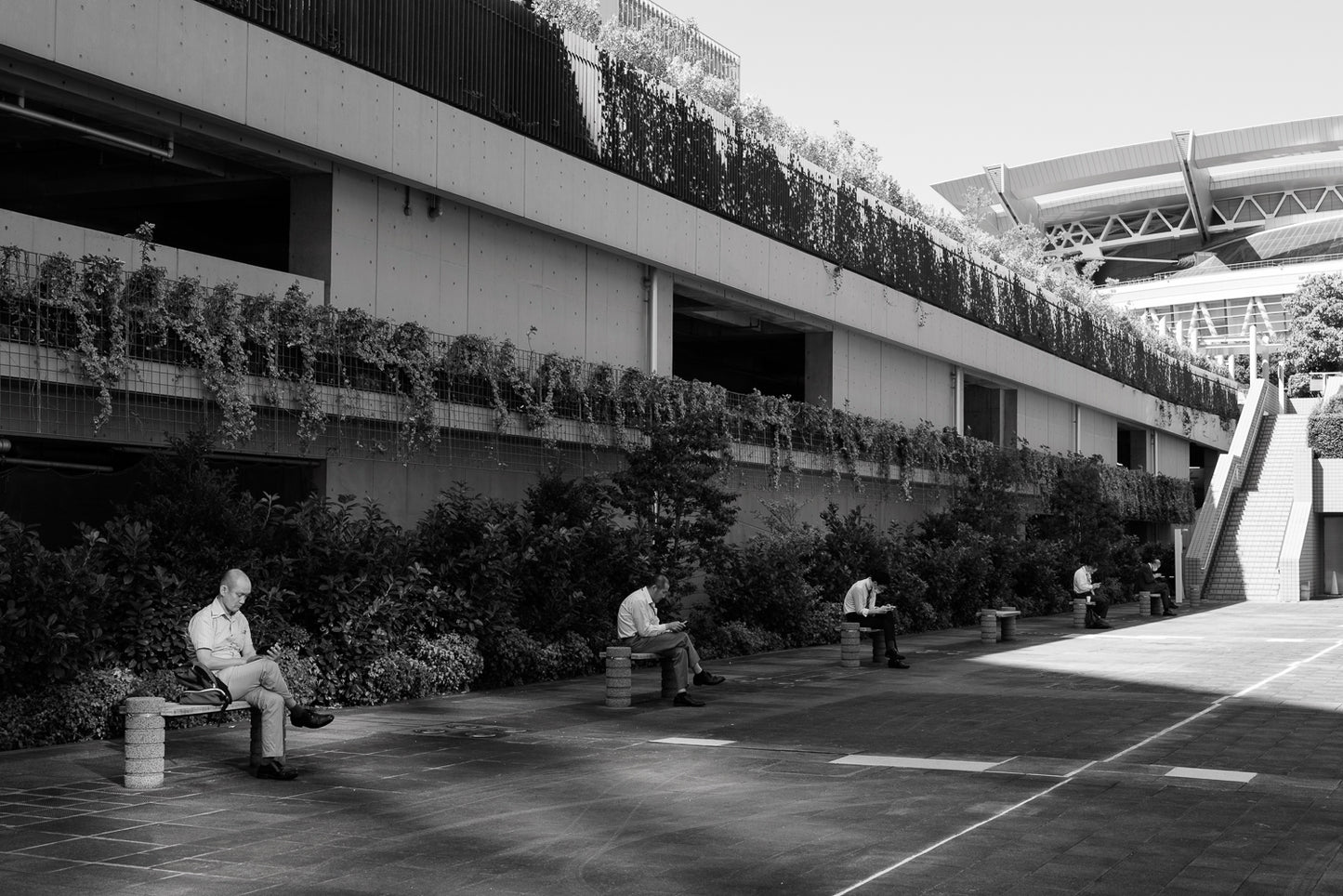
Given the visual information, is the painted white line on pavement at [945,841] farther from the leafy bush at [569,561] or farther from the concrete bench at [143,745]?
the leafy bush at [569,561]

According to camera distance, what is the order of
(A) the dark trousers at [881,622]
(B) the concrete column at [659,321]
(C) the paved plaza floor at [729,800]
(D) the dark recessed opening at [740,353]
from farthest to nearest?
(D) the dark recessed opening at [740,353] < (B) the concrete column at [659,321] < (A) the dark trousers at [881,622] < (C) the paved plaza floor at [729,800]

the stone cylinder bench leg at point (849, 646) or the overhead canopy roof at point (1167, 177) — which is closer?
the stone cylinder bench leg at point (849, 646)

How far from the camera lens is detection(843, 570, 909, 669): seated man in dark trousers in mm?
19328

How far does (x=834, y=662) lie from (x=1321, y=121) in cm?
8162

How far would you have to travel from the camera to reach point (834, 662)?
1992 cm

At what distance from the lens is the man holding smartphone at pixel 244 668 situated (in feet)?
33.4

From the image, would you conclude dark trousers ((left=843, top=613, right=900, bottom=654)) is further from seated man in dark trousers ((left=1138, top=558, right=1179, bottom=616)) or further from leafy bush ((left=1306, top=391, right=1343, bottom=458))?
leafy bush ((left=1306, top=391, right=1343, bottom=458))

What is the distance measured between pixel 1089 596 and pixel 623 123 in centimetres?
1234

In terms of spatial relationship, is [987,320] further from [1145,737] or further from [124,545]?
[124,545]

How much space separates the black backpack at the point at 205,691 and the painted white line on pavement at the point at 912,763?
4503 mm

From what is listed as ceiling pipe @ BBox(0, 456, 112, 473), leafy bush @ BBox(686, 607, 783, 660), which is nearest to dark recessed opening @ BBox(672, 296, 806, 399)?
leafy bush @ BBox(686, 607, 783, 660)

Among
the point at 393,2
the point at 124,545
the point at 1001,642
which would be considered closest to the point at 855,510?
the point at 1001,642

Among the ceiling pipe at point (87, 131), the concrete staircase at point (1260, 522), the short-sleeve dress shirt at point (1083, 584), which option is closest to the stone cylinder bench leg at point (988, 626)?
the short-sleeve dress shirt at point (1083, 584)

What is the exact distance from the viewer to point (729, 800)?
9.50m
